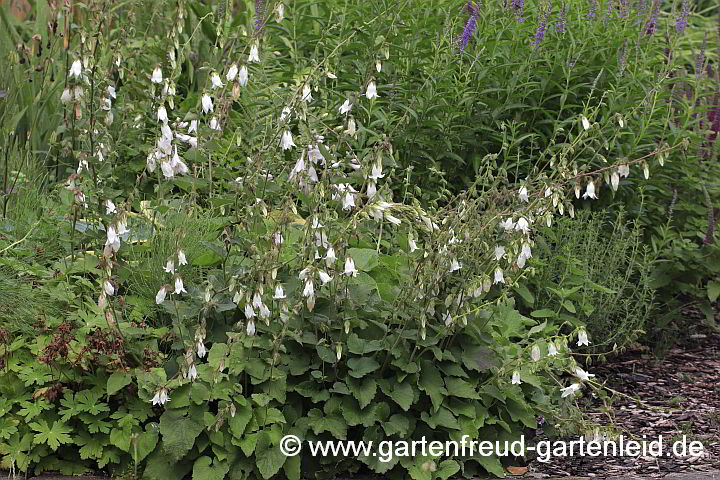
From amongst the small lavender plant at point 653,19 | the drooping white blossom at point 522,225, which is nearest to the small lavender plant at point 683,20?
the small lavender plant at point 653,19

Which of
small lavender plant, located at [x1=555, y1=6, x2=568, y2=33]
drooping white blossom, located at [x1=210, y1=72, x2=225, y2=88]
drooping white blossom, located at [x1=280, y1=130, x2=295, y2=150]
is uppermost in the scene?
small lavender plant, located at [x1=555, y1=6, x2=568, y2=33]

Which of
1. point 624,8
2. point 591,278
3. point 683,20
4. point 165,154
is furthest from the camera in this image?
point 683,20

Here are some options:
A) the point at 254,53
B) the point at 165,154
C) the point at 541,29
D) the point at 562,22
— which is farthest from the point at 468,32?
the point at 165,154

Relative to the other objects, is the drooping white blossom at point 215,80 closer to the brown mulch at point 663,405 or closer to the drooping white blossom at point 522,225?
the drooping white blossom at point 522,225

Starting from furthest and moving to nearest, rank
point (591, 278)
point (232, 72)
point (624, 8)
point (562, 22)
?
point (624, 8) → point (562, 22) → point (591, 278) → point (232, 72)

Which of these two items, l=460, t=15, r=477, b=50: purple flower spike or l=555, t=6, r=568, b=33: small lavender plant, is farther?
l=555, t=6, r=568, b=33: small lavender plant

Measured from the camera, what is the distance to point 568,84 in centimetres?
521

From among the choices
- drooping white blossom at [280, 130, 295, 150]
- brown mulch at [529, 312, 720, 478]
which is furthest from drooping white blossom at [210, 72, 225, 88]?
brown mulch at [529, 312, 720, 478]

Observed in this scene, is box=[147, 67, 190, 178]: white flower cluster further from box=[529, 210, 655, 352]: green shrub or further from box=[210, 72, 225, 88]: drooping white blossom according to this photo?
box=[529, 210, 655, 352]: green shrub

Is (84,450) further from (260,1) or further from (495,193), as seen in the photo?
(260,1)

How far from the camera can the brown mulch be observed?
3828 mm

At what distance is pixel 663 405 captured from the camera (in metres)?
4.52

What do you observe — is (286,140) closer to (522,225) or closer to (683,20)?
(522,225)

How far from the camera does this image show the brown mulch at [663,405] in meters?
3.83
